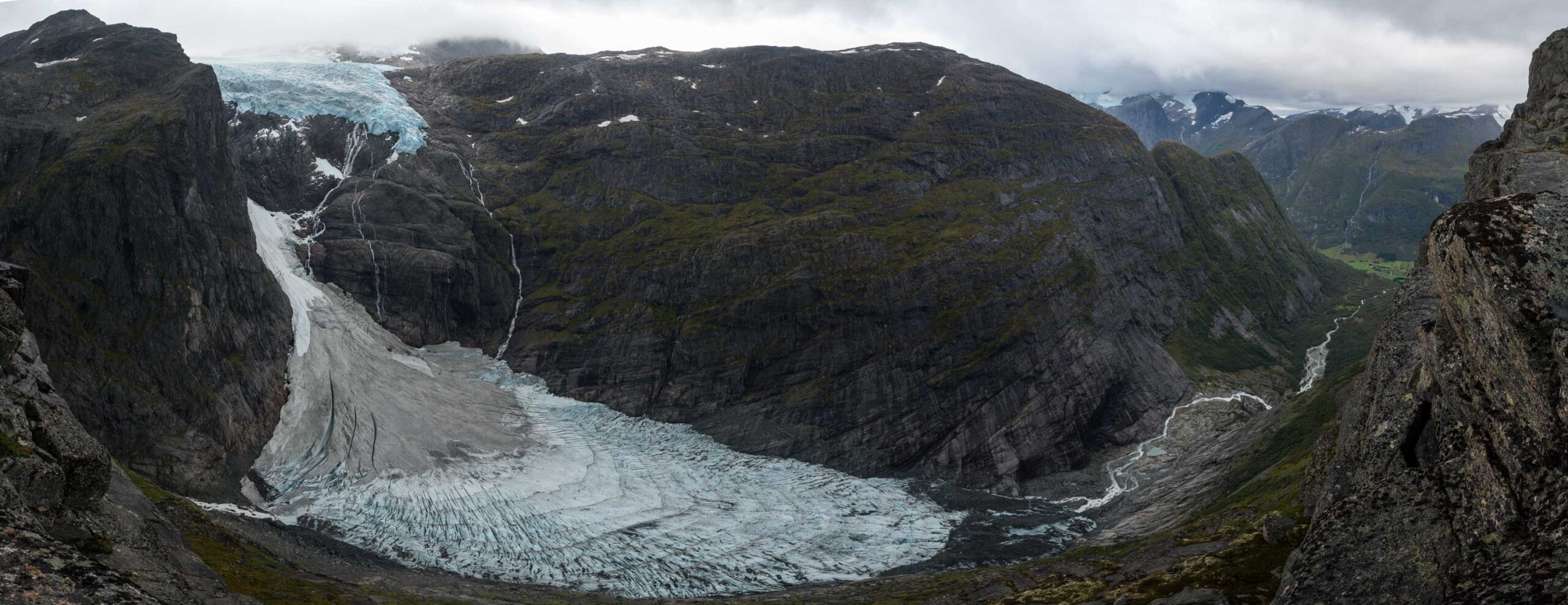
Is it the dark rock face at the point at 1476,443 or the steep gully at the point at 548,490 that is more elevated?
the dark rock face at the point at 1476,443

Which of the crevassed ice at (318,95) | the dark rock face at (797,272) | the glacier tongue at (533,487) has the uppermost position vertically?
the crevassed ice at (318,95)

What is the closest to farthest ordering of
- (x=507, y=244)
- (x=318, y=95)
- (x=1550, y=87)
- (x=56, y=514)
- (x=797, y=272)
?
1. (x=56, y=514)
2. (x=1550, y=87)
3. (x=797, y=272)
4. (x=507, y=244)
5. (x=318, y=95)

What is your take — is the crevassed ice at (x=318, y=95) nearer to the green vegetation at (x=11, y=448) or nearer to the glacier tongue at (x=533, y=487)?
the glacier tongue at (x=533, y=487)

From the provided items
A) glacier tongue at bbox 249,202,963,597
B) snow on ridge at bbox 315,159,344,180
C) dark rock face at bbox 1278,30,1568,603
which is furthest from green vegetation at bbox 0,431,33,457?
snow on ridge at bbox 315,159,344,180

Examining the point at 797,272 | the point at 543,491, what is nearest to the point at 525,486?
the point at 543,491

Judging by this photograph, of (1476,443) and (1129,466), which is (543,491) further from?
(1476,443)

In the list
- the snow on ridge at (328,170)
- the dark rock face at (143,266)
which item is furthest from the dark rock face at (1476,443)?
the snow on ridge at (328,170)
